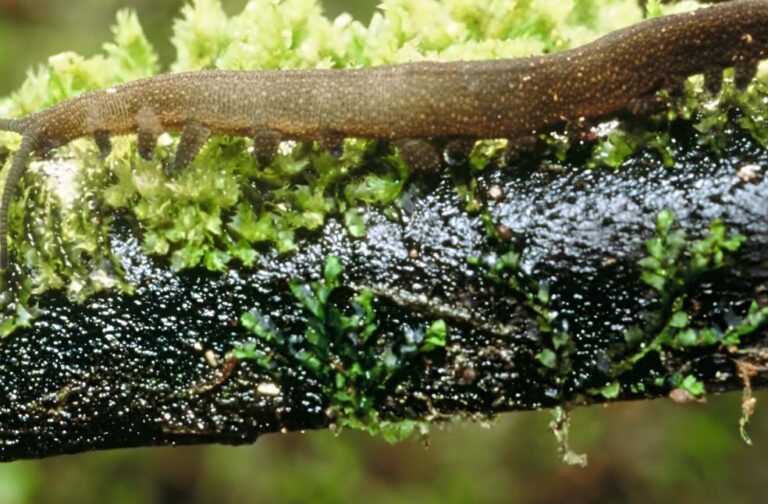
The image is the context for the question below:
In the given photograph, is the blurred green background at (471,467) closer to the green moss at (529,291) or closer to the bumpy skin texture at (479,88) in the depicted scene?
the green moss at (529,291)

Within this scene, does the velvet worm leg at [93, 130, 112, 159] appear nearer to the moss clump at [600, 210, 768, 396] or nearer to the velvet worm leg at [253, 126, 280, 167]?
the velvet worm leg at [253, 126, 280, 167]

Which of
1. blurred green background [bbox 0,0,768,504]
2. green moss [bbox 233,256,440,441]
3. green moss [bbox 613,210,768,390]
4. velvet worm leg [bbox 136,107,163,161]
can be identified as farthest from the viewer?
blurred green background [bbox 0,0,768,504]

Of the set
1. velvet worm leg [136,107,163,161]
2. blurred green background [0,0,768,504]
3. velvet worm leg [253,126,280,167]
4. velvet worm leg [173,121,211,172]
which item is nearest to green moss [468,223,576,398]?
velvet worm leg [253,126,280,167]

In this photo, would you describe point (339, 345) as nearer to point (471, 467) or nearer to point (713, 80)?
point (713, 80)

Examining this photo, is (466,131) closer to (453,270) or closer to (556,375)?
(453,270)

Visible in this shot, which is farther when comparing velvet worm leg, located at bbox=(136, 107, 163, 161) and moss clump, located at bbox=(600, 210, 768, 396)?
velvet worm leg, located at bbox=(136, 107, 163, 161)

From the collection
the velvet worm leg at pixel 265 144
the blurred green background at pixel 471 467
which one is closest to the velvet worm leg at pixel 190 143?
the velvet worm leg at pixel 265 144
